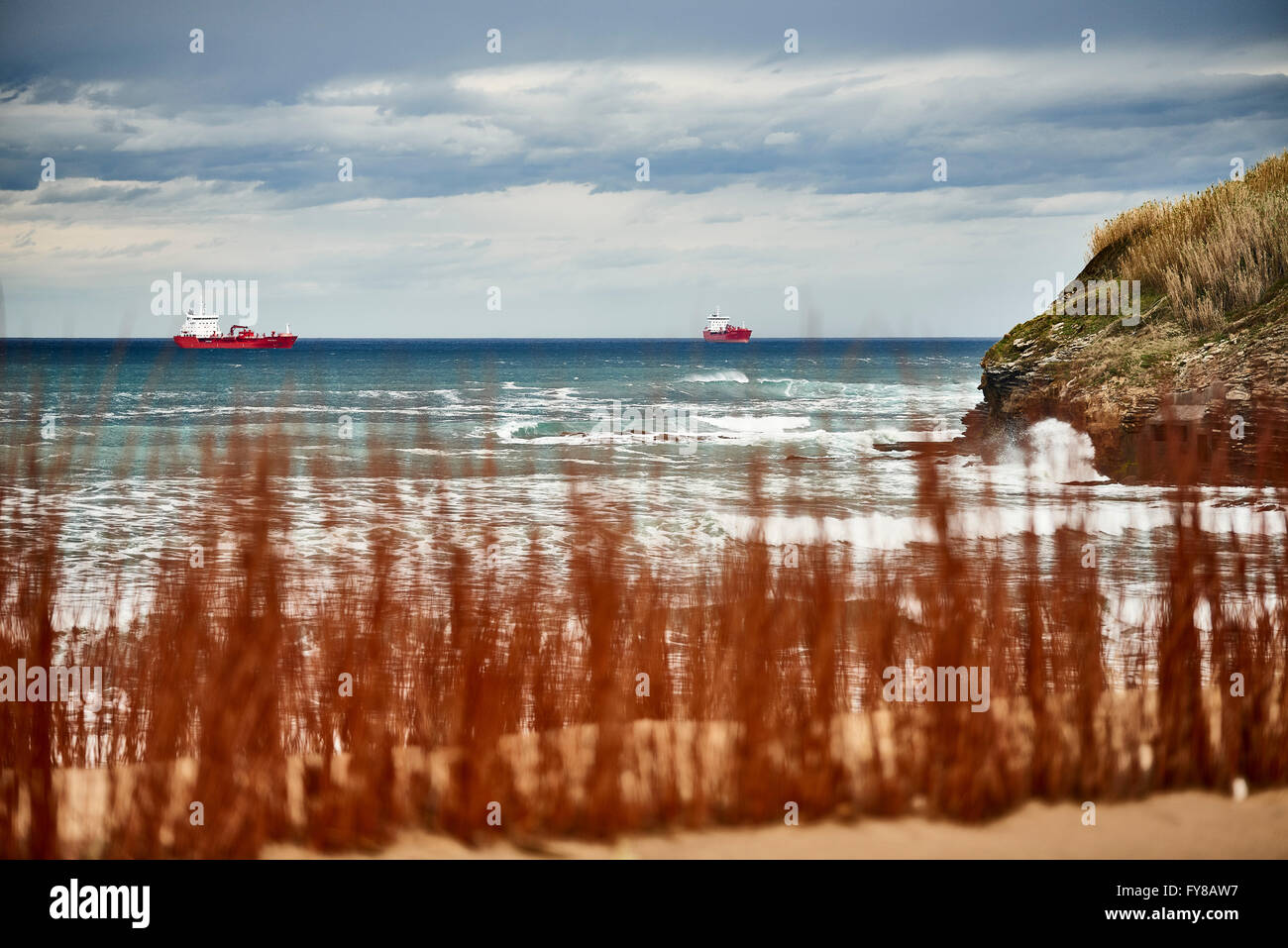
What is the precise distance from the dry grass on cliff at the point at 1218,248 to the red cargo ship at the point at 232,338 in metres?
45.0

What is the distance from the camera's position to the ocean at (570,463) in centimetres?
394

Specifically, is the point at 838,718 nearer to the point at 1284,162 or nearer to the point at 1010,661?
the point at 1010,661

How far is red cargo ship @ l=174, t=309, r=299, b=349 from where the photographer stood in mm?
49375

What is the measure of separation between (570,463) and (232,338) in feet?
175

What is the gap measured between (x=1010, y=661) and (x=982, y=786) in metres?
0.54

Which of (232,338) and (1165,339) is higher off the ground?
(232,338)

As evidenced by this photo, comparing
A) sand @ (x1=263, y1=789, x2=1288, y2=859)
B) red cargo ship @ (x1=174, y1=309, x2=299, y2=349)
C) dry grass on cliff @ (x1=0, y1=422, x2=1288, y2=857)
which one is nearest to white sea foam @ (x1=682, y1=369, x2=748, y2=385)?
red cargo ship @ (x1=174, y1=309, x2=299, y2=349)

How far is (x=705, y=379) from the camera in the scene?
41.9 meters

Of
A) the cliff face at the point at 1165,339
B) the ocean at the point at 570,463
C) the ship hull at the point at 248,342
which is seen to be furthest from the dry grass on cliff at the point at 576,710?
the ship hull at the point at 248,342

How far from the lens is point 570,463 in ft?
28.4

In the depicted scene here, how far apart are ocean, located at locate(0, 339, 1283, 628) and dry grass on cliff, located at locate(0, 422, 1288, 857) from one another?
0.35 m

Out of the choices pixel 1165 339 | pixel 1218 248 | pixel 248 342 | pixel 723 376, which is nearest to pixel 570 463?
pixel 1165 339

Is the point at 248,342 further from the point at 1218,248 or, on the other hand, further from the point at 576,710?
the point at 576,710
